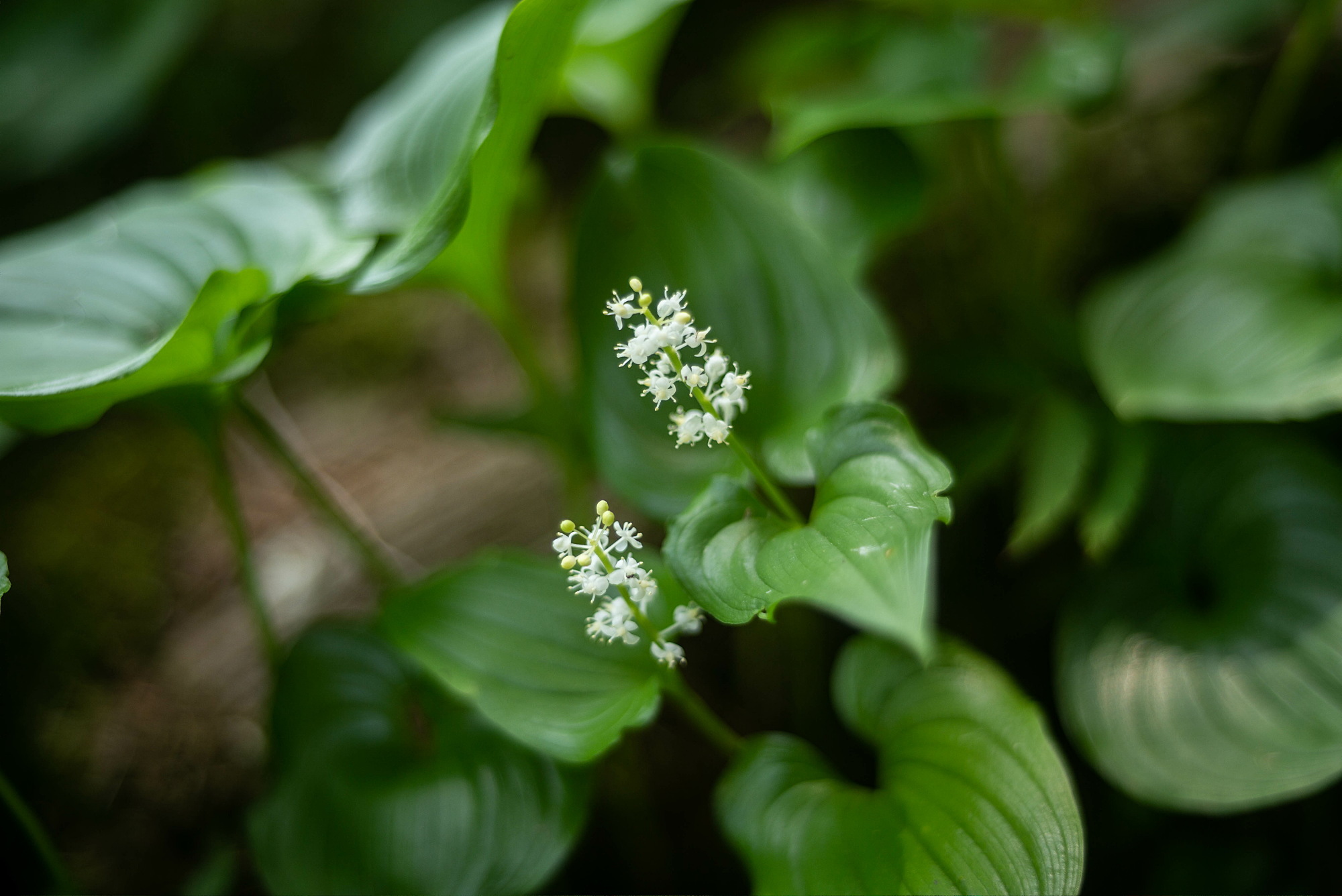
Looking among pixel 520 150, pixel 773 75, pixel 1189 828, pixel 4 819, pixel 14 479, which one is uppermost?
pixel 520 150

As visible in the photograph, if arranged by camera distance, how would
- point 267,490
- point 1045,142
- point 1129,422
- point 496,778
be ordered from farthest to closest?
1. point 267,490
2. point 1045,142
3. point 1129,422
4. point 496,778

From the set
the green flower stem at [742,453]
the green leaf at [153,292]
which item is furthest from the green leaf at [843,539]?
the green leaf at [153,292]

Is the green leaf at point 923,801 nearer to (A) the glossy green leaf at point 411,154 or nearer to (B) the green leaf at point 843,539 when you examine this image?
(B) the green leaf at point 843,539

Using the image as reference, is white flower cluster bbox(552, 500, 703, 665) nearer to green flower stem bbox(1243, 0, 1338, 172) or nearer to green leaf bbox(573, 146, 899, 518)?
green leaf bbox(573, 146, 899, 518)

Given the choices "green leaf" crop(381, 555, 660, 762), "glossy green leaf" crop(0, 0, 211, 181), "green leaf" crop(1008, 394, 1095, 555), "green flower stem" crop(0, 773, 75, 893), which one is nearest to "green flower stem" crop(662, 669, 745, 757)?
"green leaf" crop(381, 555, 660, 762)

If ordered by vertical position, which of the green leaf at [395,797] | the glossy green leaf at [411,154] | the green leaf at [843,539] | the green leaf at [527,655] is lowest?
Answer: the green leaf at [395,797]

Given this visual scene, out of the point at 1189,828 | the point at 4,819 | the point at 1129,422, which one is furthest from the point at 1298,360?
the point at 4,819

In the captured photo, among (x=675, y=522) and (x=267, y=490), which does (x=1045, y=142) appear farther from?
(x=267, y=490)
